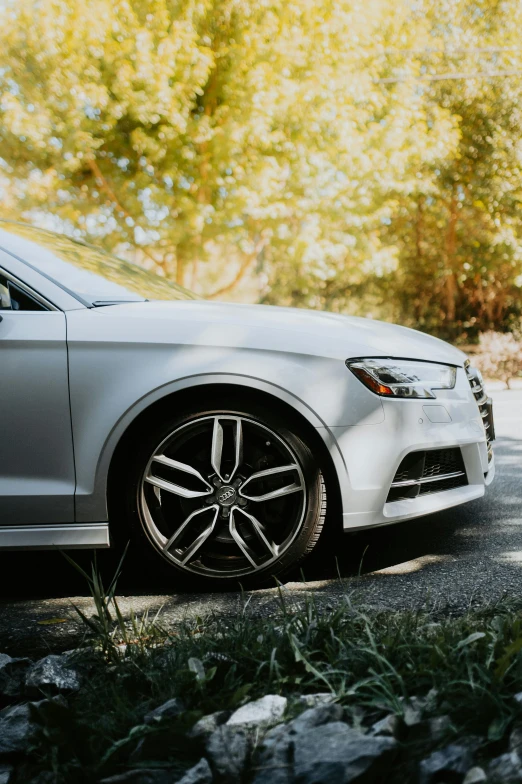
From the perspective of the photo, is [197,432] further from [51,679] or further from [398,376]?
[51,679]

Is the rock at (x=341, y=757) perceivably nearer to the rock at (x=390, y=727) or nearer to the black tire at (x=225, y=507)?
the rock at (x=390, y=727)

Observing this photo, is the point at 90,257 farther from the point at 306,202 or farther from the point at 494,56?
the point at 494,56

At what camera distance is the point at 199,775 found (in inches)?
70.6

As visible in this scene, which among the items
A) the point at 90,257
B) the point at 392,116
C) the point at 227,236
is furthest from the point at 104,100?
the point at 90,257

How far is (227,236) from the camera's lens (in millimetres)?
17828

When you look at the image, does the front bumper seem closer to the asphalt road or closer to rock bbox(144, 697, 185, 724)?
the asphalt road

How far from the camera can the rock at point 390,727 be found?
6.07ft

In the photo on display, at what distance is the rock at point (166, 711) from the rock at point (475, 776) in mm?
716

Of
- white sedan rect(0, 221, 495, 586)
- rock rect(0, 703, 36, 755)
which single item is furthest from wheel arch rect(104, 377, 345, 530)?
rock rect(0, 703, 36, 755)

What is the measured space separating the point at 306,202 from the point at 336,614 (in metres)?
15.7

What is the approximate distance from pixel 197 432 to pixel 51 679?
4.32 ft

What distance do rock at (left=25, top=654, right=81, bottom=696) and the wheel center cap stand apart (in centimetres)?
111

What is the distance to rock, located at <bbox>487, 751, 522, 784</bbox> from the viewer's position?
167 cm

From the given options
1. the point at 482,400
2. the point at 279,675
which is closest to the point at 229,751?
the point at 279,675
